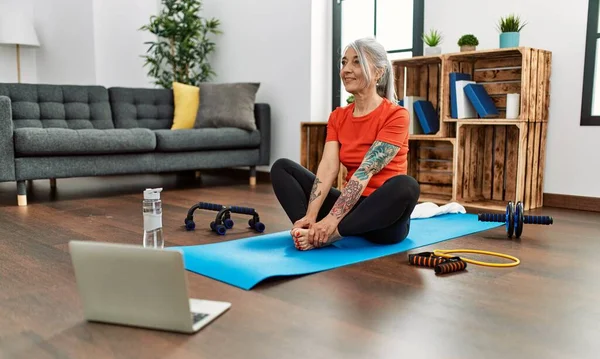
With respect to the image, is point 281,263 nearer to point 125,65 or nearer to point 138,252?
point 138,252

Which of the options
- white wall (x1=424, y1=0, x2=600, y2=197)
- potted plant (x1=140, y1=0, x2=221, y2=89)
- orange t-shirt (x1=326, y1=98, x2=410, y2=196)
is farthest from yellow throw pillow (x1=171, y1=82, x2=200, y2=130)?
orange t-shirt (x1=326, y1=98, x2=410, y2=196)

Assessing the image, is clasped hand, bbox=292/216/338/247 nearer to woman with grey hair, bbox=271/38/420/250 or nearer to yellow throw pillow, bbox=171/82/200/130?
woman with grey hair, bbox=271/38/420/250

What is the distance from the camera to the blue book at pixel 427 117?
152 inches

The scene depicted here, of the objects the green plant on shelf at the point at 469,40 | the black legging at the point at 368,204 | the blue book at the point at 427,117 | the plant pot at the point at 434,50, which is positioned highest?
the green plant on shelf at the point at 469,40

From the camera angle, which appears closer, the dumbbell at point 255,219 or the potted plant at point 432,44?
the dumbbell at point 255,219

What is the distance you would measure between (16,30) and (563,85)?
17.2ft

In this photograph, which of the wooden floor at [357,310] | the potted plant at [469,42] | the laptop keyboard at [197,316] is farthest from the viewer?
the potted plant at [469,42]

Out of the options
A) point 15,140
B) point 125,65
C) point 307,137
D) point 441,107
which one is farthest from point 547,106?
point 125,65

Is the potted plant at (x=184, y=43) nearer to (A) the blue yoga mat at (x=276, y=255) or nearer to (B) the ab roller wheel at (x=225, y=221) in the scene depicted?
(B) the ab roller wheel at (x=225, y=221)

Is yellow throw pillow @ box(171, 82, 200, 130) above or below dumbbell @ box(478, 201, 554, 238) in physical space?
above

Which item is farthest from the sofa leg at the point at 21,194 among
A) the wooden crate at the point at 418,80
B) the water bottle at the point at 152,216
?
the wooden crate at the point at 418,80

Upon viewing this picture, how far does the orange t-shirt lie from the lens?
7.36 ft

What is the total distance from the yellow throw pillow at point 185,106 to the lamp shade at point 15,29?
2267mm

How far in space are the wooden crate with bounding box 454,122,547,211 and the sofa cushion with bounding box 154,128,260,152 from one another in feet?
5.76
